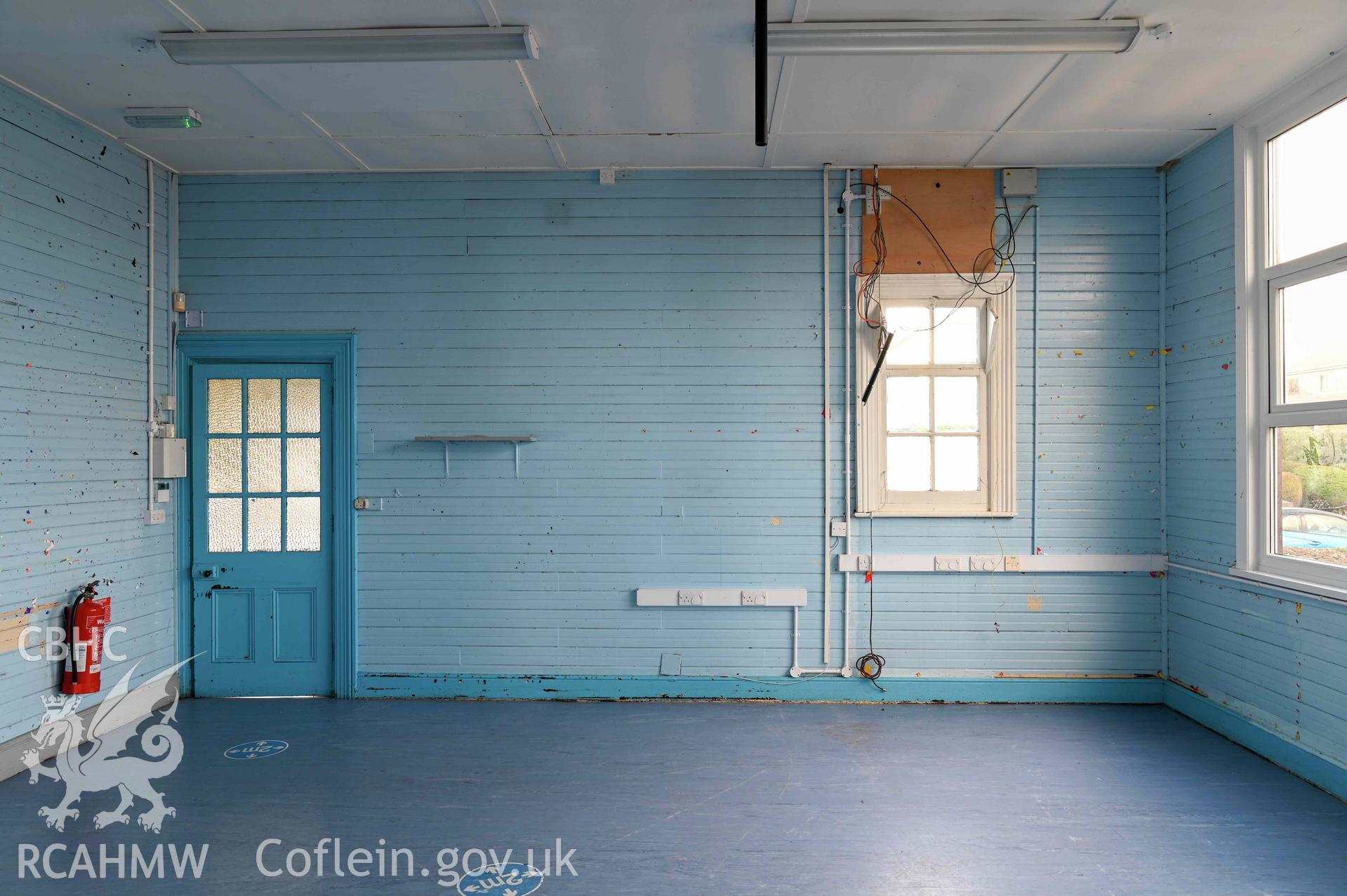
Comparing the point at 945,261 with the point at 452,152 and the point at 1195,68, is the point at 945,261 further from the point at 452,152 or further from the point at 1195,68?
the point at 452,152

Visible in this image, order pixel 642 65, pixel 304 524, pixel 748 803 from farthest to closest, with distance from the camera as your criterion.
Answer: pixel 304 524
pixel 642 65
pixel 748 803

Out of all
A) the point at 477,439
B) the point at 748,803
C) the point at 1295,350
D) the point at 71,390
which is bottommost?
the point at 748,803

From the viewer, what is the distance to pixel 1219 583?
386cm

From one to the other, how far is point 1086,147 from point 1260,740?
3121 millimetres

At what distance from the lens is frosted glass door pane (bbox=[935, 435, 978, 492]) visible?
4.31 meters

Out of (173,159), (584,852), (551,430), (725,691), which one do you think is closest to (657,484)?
(551,430)

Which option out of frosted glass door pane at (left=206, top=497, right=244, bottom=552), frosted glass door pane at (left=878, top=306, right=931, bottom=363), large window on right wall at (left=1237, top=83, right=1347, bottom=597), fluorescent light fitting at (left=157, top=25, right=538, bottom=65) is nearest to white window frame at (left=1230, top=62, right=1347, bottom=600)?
large window on right wall at (left=1237, top=83, right=1347, bottom=597)

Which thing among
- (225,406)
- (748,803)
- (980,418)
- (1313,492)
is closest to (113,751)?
(225,406)

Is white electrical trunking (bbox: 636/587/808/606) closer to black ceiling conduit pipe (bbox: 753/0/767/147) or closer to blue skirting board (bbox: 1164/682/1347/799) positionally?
blue skirting board (bbox: 1164/682/1347/799)

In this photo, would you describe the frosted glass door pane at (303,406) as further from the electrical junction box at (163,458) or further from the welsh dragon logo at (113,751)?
the welsh dragon logo at (113,751)

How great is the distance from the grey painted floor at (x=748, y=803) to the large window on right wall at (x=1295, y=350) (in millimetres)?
1056

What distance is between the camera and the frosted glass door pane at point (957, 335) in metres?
4.31

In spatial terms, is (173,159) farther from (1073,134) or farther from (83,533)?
(1073,134)

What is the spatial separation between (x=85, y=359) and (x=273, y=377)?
0.89 meters
